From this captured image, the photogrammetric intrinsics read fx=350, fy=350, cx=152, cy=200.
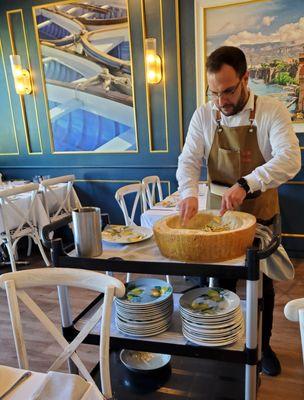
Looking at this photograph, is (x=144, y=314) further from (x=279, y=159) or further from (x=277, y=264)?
(x=279, y=159)

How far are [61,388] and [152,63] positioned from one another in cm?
293

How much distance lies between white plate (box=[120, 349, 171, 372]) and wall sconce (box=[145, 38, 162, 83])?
8.06 ft

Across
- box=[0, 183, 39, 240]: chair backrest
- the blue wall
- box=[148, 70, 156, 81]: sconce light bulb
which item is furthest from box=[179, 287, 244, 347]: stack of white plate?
box=[148, 70, 156, 81]: sconce light bulb

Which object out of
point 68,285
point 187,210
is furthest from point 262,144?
point 68,285

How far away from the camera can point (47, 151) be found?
150 inches

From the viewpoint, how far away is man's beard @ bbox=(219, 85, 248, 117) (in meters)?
1.33

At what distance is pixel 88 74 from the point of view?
11.5 feet

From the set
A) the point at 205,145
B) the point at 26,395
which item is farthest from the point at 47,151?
the point at 26,395

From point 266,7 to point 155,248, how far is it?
2.55m

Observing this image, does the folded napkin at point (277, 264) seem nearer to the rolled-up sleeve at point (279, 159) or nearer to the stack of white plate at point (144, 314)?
the rolled-up sleeve at point (279, 159)

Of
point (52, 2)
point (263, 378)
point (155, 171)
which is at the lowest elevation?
point (263, 378)

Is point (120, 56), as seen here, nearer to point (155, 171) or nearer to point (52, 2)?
point (52, 2)

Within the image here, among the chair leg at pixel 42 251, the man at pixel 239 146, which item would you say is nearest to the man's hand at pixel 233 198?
the man at pixel 239 146

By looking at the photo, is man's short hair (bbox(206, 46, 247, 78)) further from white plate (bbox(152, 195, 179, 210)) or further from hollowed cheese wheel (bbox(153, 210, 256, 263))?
white plate (bbox(152, 195, 179, 210))
